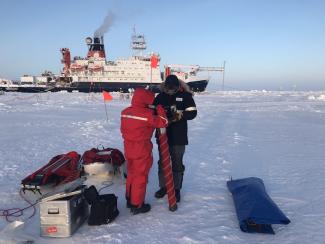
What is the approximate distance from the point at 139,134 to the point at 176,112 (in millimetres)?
547

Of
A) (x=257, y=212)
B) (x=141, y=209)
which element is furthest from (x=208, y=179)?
(x=257, y=212)

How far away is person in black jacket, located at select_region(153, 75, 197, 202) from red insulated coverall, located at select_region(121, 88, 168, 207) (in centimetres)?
32

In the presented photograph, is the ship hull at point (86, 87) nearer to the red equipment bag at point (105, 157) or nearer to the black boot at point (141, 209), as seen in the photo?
the red equipment bag at point (105, 157)

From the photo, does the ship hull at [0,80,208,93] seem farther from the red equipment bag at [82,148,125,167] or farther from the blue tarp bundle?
the blue tarp bundle

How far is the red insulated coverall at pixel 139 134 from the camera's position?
131 inches

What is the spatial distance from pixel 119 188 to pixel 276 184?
223cm

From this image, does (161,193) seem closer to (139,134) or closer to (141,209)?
(141,209)

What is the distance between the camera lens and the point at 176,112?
11.9 feet

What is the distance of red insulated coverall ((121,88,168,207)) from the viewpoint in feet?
10.9

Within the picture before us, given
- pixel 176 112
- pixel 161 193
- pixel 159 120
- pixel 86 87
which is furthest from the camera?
pixel 86 87

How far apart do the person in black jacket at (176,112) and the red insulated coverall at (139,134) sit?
32 cm

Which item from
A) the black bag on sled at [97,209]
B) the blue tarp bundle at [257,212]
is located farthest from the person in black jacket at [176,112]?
the black bag on sled at [97,209]

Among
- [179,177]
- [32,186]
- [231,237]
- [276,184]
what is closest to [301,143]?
[276,184]

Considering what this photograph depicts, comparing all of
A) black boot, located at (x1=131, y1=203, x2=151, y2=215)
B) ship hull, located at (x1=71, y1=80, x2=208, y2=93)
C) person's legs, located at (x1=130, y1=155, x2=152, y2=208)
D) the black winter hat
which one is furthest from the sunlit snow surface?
ship hull, located at (x1=71, y1=80, x2=208, y2=93)
